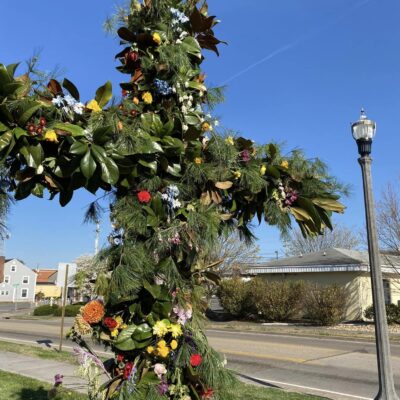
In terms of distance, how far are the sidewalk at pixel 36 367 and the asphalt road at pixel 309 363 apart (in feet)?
11.5

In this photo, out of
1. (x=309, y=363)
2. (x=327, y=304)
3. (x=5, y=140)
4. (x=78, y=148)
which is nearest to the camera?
(x=5, y=140)

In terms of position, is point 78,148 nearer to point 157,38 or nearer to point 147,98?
point 147,98

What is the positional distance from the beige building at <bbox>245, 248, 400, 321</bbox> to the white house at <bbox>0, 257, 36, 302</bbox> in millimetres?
53467

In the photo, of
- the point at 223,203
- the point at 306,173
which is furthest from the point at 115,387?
the point at 306,173

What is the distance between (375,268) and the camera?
18.4 ft

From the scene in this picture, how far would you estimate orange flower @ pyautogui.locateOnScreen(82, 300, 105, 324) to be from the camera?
2572 mm

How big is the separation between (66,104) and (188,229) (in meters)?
0.94

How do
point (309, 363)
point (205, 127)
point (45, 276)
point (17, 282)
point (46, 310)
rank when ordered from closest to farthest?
point (205, 127), point (309, 363), point (46, 310), point (17, 282), point (45, 276)

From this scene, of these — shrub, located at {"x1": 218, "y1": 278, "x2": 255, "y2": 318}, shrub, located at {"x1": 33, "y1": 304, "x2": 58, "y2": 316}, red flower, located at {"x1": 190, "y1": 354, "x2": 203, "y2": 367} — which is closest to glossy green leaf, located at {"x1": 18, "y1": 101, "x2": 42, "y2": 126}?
red flower, located at {"x1": 190, "y1": 354, "x2": 203, "y2": 367}

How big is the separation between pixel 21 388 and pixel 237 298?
62.1ft

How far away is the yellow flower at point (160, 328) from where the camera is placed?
2457mm

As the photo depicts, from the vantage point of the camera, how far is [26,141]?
7.34 ft

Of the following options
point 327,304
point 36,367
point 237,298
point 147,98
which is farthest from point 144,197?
point 237,298

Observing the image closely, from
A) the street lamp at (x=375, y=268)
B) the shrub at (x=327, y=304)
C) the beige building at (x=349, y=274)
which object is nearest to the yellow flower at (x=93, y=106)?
the street lamp at (x=375, y=268)
